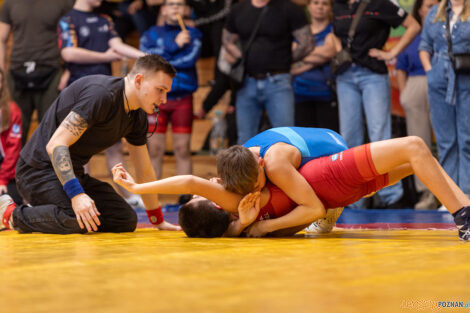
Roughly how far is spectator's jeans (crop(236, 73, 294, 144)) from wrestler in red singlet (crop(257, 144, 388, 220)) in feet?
7.45

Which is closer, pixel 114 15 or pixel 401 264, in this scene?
pixel 401 264

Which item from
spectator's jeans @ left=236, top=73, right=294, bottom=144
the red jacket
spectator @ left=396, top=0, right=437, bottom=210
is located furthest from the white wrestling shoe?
the red jacket

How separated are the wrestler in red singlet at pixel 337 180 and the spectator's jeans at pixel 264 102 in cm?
227

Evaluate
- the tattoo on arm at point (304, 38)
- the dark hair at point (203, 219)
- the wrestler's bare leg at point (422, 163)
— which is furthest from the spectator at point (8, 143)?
the wrestler's bare leg at point (422, 163)

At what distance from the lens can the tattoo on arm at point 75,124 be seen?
10.5 feet

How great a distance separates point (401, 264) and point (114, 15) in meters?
5.98

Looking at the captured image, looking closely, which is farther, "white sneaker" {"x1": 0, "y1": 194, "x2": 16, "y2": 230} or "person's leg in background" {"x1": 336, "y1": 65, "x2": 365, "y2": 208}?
"person's leg in background" {"x1": 336, "y1": 65, "x2": 365, "y2": 208}

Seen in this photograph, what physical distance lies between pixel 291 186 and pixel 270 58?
8.73 ft

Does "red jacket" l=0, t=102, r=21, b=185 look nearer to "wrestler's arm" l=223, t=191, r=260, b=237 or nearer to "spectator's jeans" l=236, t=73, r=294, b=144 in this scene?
"spectator's jeans" l=236, t=73, r=294, b=144

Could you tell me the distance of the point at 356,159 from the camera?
9.78 feet

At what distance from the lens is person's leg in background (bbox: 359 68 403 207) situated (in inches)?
203

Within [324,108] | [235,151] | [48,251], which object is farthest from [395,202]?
[48,251]

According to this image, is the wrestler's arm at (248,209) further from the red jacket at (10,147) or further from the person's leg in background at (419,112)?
the person's leg in background at (419,112)

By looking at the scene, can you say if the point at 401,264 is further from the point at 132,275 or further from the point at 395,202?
the point at 395,202
